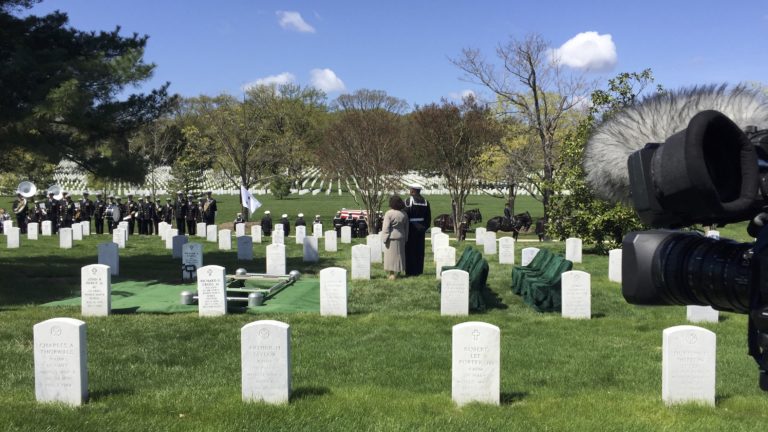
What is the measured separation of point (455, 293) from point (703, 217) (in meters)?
7.58

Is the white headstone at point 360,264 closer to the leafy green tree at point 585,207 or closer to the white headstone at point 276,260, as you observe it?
the white headstone at point 276,260

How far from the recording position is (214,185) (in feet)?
248

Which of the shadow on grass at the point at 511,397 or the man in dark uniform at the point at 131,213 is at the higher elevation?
the man in dark uniform at the point at 131,213

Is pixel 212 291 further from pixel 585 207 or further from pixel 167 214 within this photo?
pixel 167 214

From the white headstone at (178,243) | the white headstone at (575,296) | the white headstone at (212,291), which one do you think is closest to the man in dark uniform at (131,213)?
the white headstone at (178,243)

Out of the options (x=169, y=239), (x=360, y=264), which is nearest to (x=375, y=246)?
(x=360, y=264)

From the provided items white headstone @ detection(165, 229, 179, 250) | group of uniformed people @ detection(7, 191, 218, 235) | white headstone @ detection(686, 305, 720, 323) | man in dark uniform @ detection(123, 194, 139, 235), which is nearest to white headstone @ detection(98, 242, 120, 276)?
white headstone @ detection(165, 229, 179, 250)

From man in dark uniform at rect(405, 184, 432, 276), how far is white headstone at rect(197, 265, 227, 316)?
501cm

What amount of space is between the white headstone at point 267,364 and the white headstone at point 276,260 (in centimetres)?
854

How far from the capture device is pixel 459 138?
26.2 metres

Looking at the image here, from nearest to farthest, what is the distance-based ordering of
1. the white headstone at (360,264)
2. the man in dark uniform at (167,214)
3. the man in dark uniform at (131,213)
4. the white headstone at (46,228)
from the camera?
the white headstone at (360,264) → the white headstone at (46,228) → the man in dark uniform at (131,213) → the man in dark uniform at (167,214)

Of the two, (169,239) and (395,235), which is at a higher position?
(395,235)

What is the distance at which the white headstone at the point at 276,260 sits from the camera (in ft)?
46.4

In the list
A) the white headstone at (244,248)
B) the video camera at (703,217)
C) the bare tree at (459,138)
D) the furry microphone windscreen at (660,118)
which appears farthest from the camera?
the bare tree at (459,138)
